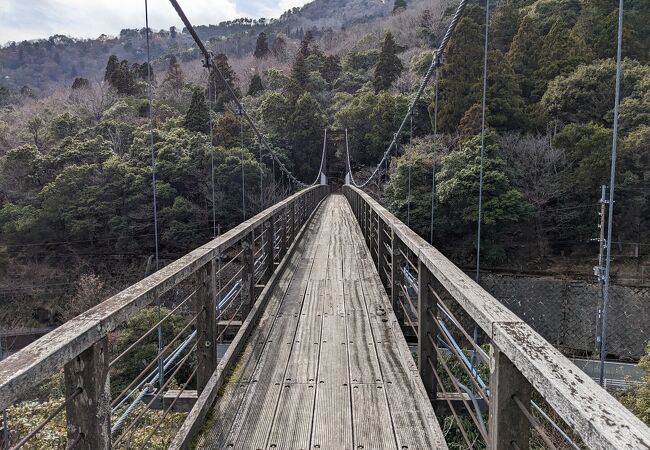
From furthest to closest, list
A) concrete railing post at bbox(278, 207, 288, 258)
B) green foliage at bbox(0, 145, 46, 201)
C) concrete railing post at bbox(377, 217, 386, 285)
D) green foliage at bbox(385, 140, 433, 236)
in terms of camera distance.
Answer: green foliage at bbox(0, 145, 46, 201)
green foliage at bbox(385, 140, 433, 236)
concrete railing post at bbox(278, 207, 288, 258)
concrete railing post at bbox(377, 217, 386, 285)

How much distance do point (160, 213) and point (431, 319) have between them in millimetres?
18002

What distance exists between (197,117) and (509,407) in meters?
23.6

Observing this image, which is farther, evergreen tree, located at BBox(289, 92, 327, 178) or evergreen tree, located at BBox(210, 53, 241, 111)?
evergreen tree, located at BBox(210, 53, 241, 111)

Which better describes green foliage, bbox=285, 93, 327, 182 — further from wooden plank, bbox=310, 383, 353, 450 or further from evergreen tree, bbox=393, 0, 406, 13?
evergreen tree, bbox=393, 0, 406, 13

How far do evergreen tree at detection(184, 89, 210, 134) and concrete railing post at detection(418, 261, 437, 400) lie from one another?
22105mm

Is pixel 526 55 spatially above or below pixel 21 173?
above

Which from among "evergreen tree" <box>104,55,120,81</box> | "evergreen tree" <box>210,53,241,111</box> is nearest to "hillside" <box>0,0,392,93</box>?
"evergreen tree" <box>104,55,120,81</box>

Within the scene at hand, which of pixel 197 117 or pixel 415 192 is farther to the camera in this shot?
pixel 197 117

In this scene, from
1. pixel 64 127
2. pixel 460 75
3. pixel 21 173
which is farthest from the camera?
pixel 64 127

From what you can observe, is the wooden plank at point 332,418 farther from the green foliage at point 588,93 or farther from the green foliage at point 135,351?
the green foliage at point 588,93

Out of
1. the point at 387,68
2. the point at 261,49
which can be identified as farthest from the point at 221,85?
the point at 261,49

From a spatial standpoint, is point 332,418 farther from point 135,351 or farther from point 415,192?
point 415,192

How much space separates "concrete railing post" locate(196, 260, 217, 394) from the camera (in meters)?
2.09

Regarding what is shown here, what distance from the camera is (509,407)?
104cm
